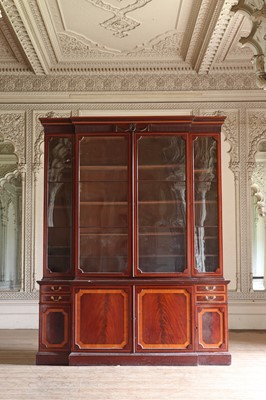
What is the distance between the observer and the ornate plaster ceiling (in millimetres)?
6246

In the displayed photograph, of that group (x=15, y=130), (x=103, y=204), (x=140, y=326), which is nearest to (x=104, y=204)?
(x=103, y=204)

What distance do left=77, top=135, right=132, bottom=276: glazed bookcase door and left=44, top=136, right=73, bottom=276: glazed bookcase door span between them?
14 centimetres

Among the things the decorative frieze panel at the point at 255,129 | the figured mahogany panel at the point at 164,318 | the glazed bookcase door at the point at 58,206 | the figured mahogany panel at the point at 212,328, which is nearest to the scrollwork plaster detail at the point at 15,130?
the glazed bookcase door at the point at 58,206

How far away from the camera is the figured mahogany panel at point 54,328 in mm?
5590

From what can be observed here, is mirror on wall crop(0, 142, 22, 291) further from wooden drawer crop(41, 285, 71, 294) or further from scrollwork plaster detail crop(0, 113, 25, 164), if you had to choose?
wooden drawer crop(41, 285, 71, 294)

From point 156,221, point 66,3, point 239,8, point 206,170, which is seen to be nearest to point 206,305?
point 156,221

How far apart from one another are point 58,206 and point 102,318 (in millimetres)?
1273

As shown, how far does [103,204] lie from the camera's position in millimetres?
5785

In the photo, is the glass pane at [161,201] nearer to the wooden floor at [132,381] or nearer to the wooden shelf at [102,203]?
the wooden shelf at [102,203]

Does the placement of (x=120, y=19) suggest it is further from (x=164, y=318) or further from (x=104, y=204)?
(x=164, y=318)

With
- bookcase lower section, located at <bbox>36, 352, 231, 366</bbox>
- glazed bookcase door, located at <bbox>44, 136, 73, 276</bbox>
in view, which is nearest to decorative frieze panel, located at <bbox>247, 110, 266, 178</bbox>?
glazed bookcase door, located at <bbox>44, 136, 73, 276</bbox>

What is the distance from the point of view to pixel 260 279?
11195 mm

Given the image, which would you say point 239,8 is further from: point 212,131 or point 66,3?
point 66,3

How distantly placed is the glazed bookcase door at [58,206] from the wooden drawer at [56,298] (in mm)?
228
